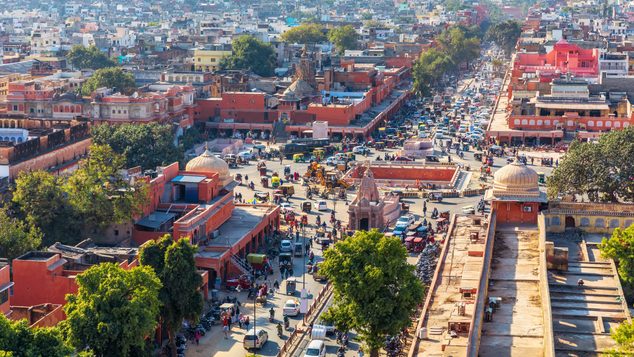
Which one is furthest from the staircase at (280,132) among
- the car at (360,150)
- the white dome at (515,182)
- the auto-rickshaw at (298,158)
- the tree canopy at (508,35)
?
the tree canopy at (508,35)

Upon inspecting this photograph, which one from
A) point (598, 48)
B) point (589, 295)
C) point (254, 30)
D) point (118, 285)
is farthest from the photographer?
point (254, 30)

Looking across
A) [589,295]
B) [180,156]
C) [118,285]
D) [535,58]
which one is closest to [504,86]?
[535,58]

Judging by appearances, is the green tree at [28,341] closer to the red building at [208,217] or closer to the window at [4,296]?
the window at [4,296]

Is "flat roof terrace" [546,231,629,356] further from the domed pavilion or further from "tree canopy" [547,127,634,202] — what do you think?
"tree canopy" [547,127,634,202]

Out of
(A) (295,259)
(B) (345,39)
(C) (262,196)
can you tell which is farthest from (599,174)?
(B) (345,39)

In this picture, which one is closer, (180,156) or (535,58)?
(180,156)

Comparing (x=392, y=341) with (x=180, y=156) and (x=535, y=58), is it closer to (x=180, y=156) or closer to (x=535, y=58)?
(x=180, y=156)
